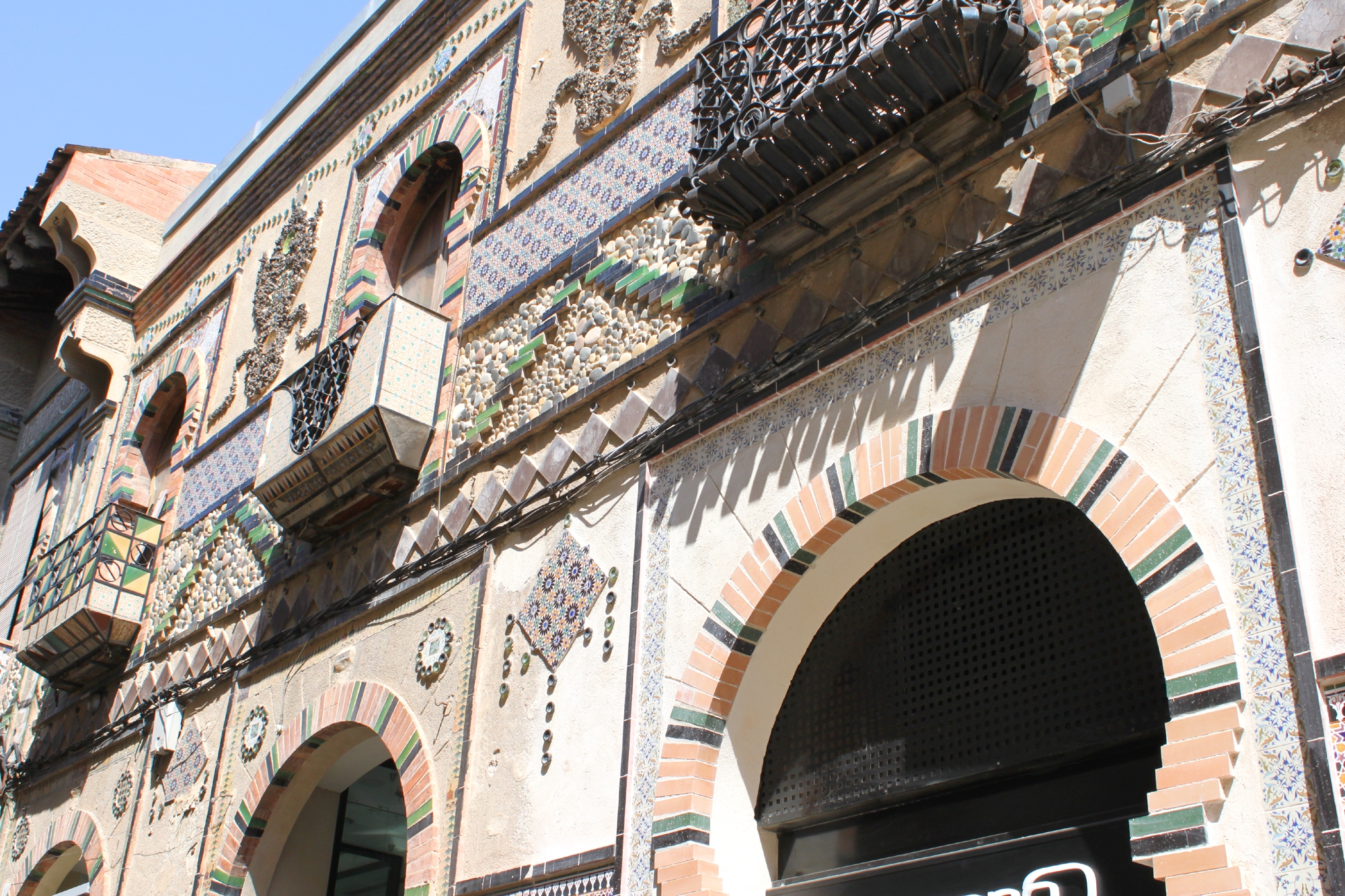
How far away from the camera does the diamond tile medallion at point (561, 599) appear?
5.12m

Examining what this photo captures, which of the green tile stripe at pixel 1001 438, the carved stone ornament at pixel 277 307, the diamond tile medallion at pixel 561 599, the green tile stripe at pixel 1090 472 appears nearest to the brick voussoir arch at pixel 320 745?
the diamond tile medallion at pixel 561 599

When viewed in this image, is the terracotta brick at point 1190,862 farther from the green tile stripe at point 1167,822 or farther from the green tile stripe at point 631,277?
the green tile stripe at point 631,277

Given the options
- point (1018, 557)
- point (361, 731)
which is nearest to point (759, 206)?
point (1018, 557)

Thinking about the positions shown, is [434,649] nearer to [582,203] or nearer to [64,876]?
[582,203]

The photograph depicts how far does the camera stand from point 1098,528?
3473 mm

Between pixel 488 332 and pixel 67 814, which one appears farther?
pixel 67 814

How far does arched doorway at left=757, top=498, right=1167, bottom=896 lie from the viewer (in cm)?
354

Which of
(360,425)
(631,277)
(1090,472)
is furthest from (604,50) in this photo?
(1090,472)

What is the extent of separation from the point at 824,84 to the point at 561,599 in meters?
2.28

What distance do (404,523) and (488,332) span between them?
1.07 m

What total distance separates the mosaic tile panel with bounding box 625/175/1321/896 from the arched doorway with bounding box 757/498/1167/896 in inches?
19.0

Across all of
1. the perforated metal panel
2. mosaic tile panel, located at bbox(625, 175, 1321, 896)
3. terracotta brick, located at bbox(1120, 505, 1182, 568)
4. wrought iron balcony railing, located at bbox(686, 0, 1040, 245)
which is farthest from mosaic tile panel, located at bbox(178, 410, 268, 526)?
terracotta brick, located at bbox(1120, 505, 1182, 568)

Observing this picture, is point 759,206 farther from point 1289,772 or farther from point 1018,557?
point 1289,772

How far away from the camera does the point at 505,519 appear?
18.9 feet
